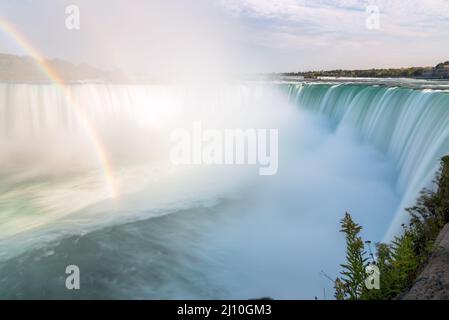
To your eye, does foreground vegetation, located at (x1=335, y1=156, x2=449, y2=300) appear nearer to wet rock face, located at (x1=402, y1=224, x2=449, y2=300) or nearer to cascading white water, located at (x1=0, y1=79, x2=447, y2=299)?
wet rock face, located at (x1=402, y1=224, x2=449, y2=300)

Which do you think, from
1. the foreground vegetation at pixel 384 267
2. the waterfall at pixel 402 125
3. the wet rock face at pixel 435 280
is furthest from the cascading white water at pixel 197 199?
the wet rock face at pixel 435 280

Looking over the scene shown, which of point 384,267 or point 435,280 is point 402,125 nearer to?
point 384,267

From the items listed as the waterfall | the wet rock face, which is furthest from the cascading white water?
the wet rock face

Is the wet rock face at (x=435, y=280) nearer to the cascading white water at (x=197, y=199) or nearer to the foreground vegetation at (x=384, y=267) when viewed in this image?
the foreground vegetation at (x=384, y=267)

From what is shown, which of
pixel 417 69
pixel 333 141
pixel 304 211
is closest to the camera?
pixel 304 211

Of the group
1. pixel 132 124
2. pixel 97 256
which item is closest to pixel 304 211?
pixel 97 256
